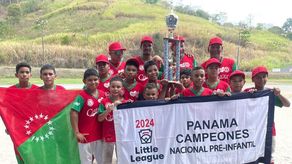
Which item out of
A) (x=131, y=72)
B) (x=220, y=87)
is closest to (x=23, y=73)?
(x=131, y=72)

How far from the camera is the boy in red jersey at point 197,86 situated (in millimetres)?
5289

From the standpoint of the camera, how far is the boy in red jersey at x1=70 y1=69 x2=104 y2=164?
17.2 feet

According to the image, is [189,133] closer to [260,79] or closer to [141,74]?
[260,79]

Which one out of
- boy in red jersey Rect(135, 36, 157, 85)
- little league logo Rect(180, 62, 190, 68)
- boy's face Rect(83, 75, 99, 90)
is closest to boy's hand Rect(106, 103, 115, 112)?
boy's face Rect(83, 75, 99, 90)

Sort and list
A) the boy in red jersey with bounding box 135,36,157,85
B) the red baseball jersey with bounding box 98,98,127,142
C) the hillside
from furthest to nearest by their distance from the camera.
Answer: the hillside, the boy in red jersey with bounding box 135,36,157,85, the red baseball jersey with bounding box 98,98,127,142

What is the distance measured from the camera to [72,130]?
5.65 metres

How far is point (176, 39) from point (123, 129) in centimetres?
170

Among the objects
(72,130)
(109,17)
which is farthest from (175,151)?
(109,17)

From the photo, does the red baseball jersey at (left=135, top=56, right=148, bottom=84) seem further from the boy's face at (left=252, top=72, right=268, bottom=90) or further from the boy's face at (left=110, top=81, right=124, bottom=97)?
→ the boy's face at (left=252, top=72, right=268, bottom=90)

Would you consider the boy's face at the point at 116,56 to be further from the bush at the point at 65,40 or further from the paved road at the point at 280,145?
the bush at the point at 65,40

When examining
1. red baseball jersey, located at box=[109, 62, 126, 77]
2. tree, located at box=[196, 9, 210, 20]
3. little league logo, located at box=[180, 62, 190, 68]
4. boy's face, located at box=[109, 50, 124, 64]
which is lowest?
red baseball jersey, located at box=[109, 62, 126, 77]

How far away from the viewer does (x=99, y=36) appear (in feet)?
180

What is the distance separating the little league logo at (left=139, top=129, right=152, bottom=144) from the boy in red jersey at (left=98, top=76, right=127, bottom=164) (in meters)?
0.49

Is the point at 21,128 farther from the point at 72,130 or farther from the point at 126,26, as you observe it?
the point at 126,26
